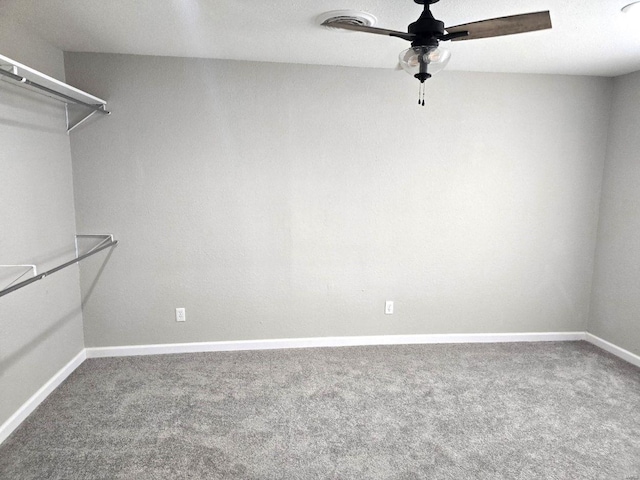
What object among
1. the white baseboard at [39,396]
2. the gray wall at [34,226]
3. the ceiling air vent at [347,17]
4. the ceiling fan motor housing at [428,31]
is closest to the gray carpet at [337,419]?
the white baseboard at [39,396]

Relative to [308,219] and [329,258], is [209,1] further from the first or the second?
[329,258]

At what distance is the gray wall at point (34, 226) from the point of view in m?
2.21

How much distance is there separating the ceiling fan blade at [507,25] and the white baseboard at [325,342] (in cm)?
251

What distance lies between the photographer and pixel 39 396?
8.18 ft

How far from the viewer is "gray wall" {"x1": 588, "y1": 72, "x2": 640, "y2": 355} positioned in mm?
3148

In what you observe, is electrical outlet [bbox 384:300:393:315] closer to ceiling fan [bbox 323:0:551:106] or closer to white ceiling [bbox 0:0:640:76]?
white ceiling [bbox 0:0:640:76]

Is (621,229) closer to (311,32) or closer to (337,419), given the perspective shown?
(337,419)

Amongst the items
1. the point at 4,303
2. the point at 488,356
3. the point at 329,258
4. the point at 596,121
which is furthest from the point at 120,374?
the point at 596,121

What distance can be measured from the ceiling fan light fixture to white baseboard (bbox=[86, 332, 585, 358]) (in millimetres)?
2360

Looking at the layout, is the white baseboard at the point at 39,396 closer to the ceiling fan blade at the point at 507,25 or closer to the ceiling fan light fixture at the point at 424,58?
the ceiling fan light fixture at the point at 424,58

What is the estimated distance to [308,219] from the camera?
327cm

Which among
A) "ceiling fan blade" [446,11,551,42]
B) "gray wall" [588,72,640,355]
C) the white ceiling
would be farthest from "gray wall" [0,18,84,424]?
"gray wall" [588,72,640,355]

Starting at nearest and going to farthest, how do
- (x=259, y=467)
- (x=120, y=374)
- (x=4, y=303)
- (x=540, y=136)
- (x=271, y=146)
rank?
(x=259, y=467) < (x=4, y=303) < (x=120, y=374) < (x=271, y=146) < (x=540, y=136)

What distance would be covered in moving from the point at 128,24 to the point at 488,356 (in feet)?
11.6
